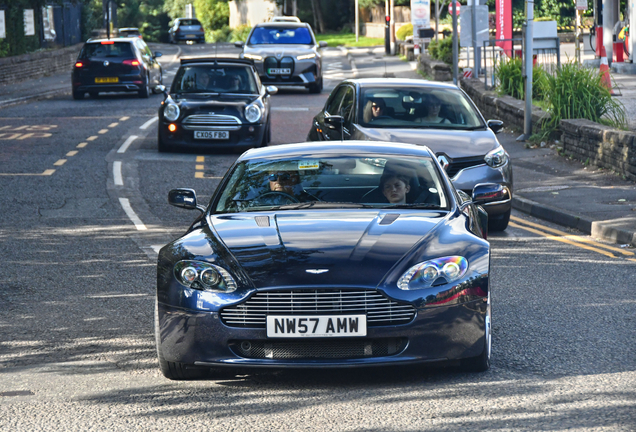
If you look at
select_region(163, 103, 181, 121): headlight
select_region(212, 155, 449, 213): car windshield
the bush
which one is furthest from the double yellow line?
the bush

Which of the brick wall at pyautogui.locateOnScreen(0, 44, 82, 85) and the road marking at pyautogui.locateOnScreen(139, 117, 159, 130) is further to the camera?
the brick wall at pyautogui.locateOnScreen(0, 44, 82, 85)

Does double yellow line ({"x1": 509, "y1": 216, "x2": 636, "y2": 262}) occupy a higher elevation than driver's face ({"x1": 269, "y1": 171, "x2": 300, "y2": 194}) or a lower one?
lower

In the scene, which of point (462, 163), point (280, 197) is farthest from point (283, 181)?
point (462, 163)

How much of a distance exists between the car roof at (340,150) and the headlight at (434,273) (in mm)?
1595

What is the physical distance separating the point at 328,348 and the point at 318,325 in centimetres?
18

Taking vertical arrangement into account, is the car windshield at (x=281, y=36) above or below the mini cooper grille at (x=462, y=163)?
above

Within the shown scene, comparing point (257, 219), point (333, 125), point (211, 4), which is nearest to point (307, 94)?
point (333, 125)

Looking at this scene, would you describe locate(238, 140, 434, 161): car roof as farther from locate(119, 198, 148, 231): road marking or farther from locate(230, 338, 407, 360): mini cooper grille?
locate(119, 198, 148, 231): road marking

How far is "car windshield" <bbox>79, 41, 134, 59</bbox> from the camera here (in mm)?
28781

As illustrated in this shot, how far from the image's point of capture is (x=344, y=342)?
529 centimetres

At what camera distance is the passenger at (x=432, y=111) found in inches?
→ 480

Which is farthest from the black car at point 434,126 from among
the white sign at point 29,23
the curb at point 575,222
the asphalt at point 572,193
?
the white sign at point 29,23

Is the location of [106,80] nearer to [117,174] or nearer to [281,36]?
[281,36]

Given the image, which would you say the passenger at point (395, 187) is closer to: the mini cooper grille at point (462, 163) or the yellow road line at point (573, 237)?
the yellow road line at point (573, 237)
